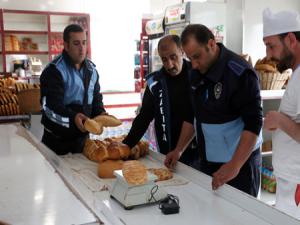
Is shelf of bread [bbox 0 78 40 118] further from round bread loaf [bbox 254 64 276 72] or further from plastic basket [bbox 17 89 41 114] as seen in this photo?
round bread loaf [bbox 254 64 276 72]

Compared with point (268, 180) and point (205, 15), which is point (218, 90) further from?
point (205, 15)

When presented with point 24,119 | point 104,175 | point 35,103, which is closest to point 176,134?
point 104,175

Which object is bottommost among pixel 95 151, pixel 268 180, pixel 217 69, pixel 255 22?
pixel 268 180

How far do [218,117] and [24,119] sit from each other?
2.48m

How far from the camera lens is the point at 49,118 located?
2645 millimetres

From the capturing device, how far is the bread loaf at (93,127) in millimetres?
2059

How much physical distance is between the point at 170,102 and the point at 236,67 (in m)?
0.64

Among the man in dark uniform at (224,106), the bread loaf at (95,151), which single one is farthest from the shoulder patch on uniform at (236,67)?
the bread loaf at (95,151)

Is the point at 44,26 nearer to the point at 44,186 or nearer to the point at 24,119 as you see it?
the point at 24,119

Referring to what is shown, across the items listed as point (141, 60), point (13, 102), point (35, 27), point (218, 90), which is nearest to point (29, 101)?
point (13, 102)

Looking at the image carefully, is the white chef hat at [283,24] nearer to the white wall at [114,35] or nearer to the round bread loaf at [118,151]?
the round bread loaf at [118,151]

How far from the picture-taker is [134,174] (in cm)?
146

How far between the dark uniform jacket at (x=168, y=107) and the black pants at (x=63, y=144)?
441 millimetres

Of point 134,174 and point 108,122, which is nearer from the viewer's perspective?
point 134,174
